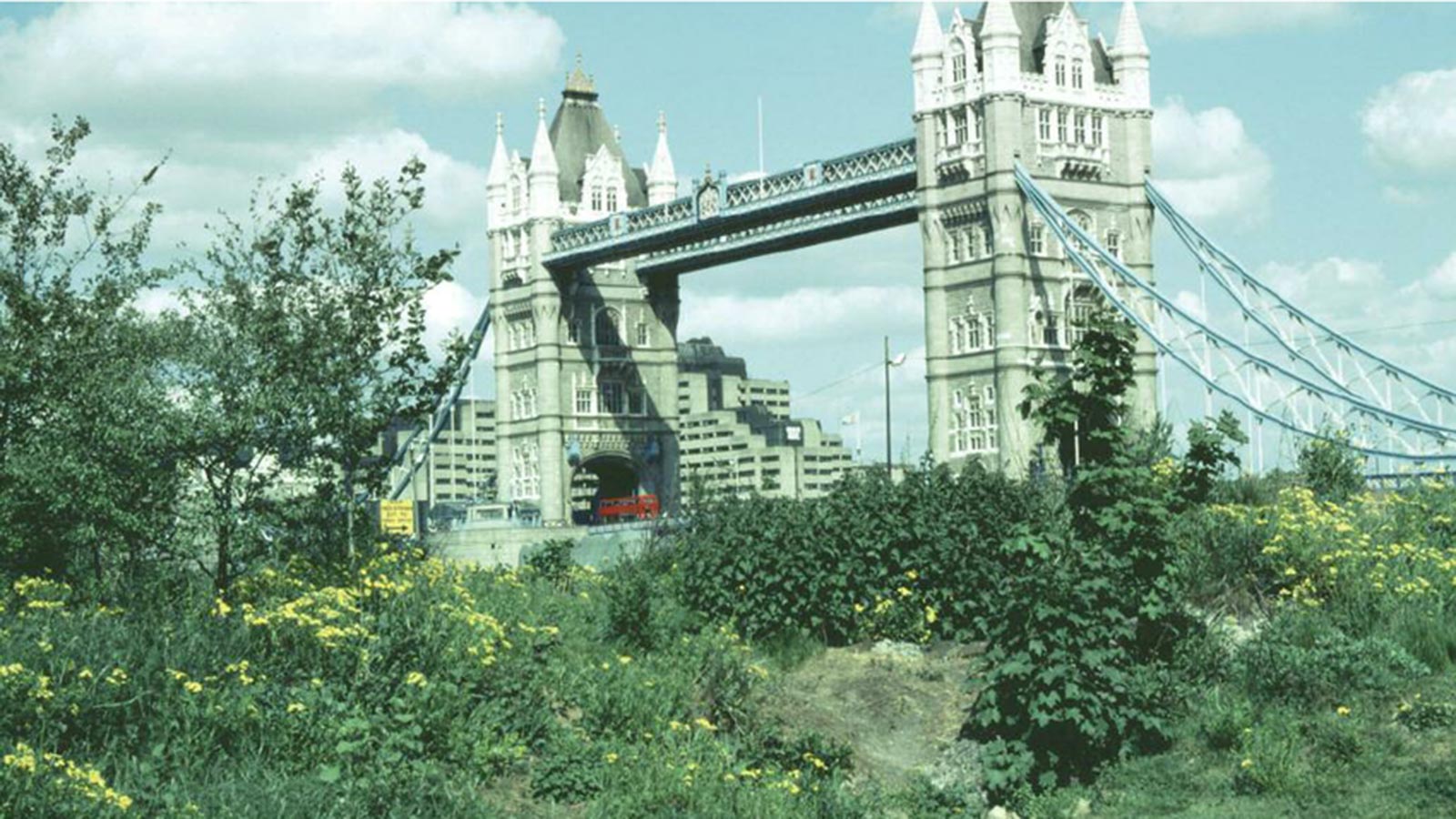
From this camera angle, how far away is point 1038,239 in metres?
70.8

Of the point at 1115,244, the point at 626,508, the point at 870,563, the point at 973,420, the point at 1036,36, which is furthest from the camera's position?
the point at 626,508

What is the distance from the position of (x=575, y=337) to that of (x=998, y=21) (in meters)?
33.9

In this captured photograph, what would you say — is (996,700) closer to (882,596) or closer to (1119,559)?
(1119,559)

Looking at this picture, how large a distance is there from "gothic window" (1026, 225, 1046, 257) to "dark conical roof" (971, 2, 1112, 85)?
583 cm

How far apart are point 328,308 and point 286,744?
6174mm

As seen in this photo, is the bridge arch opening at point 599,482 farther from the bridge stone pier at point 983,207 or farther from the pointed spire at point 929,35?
the pointed spire at point 929,35

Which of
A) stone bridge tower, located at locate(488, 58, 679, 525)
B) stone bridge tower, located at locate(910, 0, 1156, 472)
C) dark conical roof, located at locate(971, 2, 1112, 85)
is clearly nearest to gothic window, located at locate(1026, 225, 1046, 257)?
stone bridge tower, located at locate(910, 0, 1156, 472)

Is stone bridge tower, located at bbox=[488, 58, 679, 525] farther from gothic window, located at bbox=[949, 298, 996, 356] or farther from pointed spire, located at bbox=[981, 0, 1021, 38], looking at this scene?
pointed spire, located at bbox=[981, 0, 1021, 38]

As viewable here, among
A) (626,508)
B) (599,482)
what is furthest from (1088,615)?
(599,482)

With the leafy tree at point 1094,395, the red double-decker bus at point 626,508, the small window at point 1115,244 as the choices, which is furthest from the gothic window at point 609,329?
the leafy tree at point 1094,395

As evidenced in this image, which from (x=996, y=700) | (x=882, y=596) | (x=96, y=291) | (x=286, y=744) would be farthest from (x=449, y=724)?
(x=96, y=291)

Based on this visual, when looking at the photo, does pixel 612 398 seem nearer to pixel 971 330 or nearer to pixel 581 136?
pixel 581 136

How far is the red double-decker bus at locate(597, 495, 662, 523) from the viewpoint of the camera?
9225 centimetres

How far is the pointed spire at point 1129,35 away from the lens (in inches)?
2881
